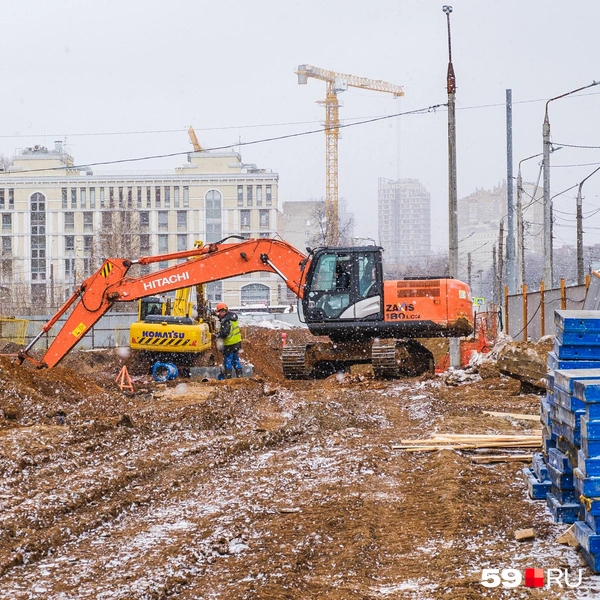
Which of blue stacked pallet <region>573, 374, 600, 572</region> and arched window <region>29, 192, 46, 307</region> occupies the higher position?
arched window <region>29, 192, 46, 307</region>

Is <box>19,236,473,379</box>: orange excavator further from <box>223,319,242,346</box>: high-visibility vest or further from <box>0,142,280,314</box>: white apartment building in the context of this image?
<box>0,142,280,314</box>: white apartment building

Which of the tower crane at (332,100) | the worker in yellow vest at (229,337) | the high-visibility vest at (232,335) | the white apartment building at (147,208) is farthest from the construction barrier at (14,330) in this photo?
the white apartment building at (147,208)

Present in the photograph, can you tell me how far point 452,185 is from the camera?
23.1m

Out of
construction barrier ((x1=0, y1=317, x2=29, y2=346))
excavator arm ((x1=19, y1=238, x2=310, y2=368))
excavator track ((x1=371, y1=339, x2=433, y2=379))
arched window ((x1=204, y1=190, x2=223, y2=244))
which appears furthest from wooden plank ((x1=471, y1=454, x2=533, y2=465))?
arched window ((x1=204, y1=190, x2=223, y2=244))

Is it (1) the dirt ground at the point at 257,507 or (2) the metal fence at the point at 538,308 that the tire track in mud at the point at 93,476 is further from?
(2) the metal fence at the point at 538,308

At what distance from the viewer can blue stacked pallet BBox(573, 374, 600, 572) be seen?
18.1 ft

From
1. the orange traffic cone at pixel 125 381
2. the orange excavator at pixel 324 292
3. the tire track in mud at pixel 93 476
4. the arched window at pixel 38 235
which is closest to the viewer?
the tire track in mud at pixel 93 476

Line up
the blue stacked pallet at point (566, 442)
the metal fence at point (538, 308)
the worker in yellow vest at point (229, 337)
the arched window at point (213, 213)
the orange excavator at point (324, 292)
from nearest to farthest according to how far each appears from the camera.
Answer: the blue stacked pallet at point (566, 442), the orange excavator at point (324, 292), the worker in yellow vest at point (229, 337), the metal fence at point (538, 308), the arched window at point (213, 213)

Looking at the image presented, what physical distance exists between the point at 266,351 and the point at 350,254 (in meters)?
14.3

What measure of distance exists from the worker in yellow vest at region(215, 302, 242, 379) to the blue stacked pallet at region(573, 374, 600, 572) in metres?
14.6

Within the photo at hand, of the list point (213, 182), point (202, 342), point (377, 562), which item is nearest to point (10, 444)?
point (377, 562)

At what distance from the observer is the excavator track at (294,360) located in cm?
2003

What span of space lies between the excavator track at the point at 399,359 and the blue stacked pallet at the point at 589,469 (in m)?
13.5

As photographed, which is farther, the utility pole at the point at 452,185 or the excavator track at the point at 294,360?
the utility pole at the point at 452,185
